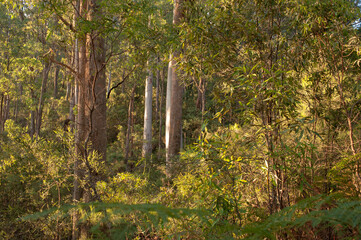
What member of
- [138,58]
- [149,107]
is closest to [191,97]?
[149,107]

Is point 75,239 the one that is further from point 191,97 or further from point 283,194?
point 191,97

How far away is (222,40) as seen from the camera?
3520 mm

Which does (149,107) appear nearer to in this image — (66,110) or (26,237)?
(26,237)

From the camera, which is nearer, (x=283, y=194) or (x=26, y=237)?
(x=283, y=194)

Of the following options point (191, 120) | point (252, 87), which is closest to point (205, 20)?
point (252, 87)

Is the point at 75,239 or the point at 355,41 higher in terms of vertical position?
the point at 355,41

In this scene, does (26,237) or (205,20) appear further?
(26,237)

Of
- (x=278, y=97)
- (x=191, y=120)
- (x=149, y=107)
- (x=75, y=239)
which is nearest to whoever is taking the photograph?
(x=278, y=97)

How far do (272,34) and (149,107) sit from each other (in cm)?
955

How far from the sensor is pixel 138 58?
5.06m

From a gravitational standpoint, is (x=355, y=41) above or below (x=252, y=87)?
above

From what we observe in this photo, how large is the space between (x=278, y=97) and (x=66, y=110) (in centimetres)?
1981

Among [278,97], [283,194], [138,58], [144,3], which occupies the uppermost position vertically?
[144,3]

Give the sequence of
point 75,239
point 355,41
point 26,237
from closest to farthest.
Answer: point 355,41 → point 75,239 → point 26,237
